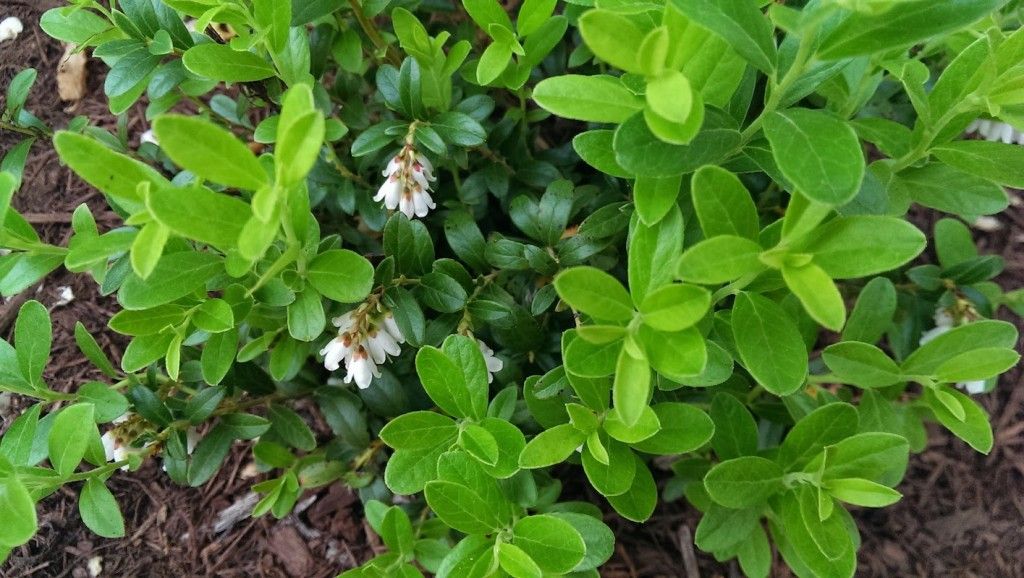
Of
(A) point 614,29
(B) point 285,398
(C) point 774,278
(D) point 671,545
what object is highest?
(A) point 614,29

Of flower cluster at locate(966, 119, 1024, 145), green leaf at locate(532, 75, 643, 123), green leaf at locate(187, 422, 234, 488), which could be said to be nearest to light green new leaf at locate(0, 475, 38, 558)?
green leaf at locate(187, 422, 234, 488)

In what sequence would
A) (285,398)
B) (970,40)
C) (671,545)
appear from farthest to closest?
(671,545) < (285,398) < (970,40)

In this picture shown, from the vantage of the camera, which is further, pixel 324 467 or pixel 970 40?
pixel 324 467

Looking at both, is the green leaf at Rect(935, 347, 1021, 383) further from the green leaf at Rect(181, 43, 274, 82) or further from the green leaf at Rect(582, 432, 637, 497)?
the green leaf at Rect(181, 43, 274, 82)

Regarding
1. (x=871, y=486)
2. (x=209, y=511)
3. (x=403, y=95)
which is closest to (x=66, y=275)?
(x=209, y=511)

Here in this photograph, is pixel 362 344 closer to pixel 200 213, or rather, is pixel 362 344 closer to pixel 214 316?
pixel 214 316

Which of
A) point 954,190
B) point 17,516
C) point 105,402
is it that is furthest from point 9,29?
point 954,190

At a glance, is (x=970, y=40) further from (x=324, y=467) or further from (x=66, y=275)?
(x=66, y=275)
